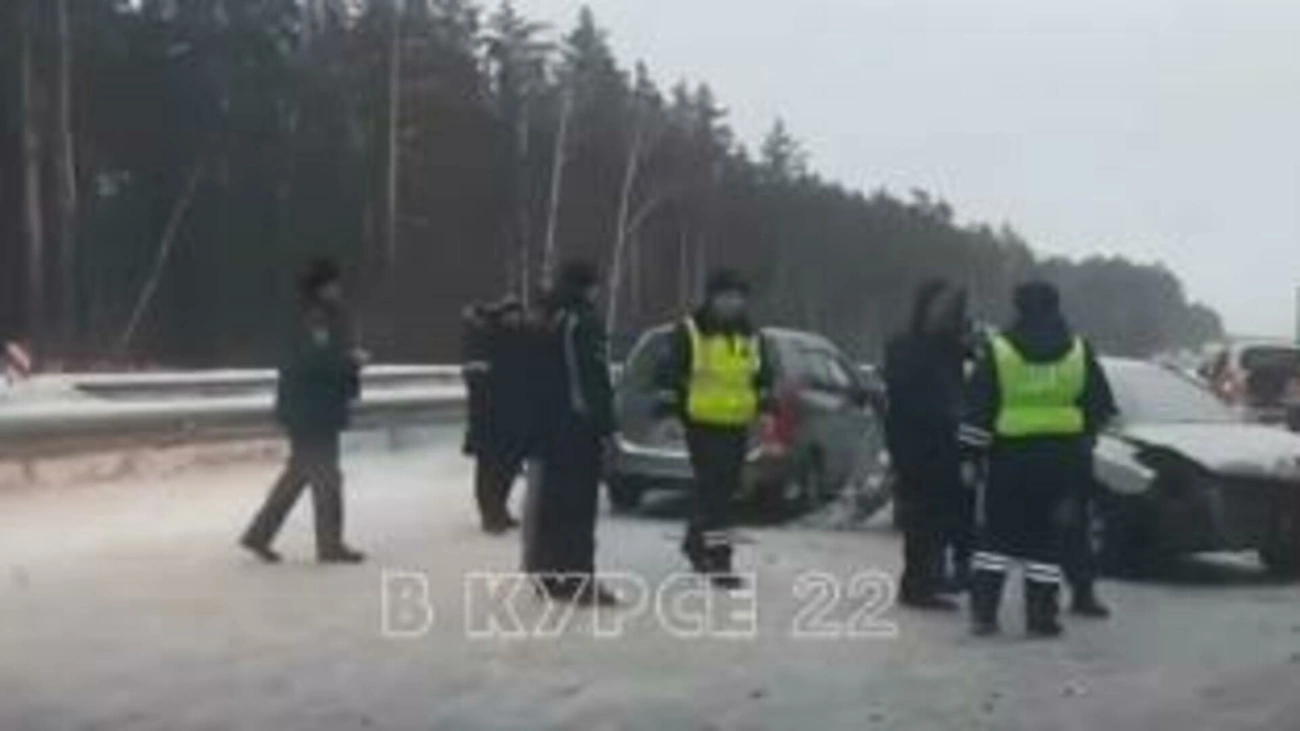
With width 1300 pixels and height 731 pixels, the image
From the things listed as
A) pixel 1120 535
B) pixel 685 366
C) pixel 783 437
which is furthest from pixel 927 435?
pixel 783 437

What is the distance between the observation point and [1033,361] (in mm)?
13984

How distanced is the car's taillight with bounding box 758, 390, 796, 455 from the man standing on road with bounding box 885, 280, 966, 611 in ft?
17.7

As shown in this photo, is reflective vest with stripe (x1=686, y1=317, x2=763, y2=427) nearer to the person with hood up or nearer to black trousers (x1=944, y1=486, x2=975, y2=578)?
black trousers (x1=944, y1=486, x2=975, y2=578)

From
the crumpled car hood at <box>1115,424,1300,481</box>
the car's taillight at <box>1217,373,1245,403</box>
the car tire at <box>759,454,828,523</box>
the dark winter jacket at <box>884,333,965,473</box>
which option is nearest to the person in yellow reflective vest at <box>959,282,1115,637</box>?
the dark winter jacket at <box>884,333,965,473</box>

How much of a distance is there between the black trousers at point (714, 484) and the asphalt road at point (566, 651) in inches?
11.1

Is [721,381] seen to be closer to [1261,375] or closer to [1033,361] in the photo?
[1033,361]

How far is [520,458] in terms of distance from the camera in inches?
718

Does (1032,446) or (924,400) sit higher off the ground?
(924,400)

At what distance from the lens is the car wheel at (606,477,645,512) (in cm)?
2156

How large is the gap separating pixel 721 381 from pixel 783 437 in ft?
17.9

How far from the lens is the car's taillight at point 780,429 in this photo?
2070 centimetres

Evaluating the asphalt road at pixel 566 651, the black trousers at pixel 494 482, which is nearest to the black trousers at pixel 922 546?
the asphalt road at pixel 566 651

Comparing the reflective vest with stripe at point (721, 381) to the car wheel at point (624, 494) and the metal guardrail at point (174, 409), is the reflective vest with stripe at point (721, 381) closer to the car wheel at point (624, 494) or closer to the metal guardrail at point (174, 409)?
the car wheel at point (624, 494)

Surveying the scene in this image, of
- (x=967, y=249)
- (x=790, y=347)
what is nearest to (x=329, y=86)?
(x=790, y=347)
